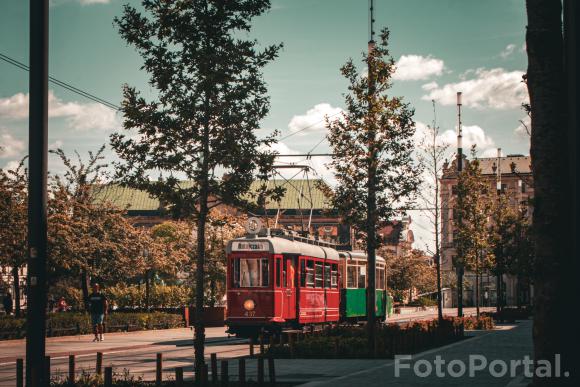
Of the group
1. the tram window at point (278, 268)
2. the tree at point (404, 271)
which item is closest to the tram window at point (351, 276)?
the tram window at point (278, 268)

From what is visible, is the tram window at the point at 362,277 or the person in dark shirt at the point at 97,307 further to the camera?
the tram window at the point at 362,277

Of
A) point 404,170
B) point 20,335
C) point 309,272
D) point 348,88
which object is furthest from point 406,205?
point 20,335

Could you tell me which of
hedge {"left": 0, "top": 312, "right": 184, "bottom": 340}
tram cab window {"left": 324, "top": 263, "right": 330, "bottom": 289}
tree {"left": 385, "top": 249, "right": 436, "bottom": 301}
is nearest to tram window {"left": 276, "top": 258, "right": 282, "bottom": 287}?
tram cab window {"left": 324, "top": 263, "right": 330, "bottom": 289}

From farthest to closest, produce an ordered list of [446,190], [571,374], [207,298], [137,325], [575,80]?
1. [446,190]
2. [207,298]
3. [137,325]
4. [571,374]
5. [575,80]

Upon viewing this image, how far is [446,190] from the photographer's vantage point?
13225cm

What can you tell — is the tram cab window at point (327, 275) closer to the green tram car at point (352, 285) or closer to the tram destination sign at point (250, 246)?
the green tram car at point (352, 285)

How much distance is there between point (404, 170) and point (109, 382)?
15.7 metres

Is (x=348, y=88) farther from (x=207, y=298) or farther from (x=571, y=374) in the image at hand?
(x=207, y=298)

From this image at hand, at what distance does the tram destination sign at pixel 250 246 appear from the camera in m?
29.1

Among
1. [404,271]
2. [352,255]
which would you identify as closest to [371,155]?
[352,255]

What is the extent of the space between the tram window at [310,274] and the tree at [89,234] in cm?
1038

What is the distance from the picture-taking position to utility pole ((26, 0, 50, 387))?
399 inches

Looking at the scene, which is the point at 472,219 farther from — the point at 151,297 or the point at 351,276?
the point at 151,297

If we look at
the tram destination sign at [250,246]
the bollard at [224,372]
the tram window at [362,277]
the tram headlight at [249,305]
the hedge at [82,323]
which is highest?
the tram destination sign at [250,246]
